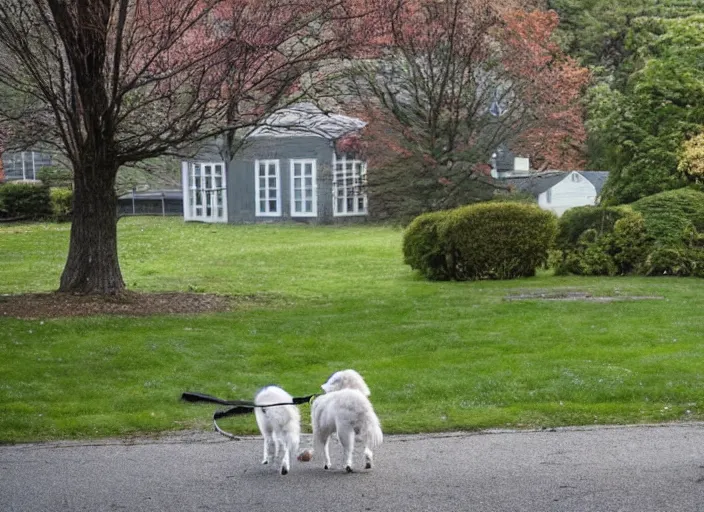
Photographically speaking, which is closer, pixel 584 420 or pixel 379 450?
pixel 379 450

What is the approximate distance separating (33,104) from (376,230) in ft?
69.2

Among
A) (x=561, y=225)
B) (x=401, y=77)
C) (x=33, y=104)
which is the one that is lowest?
(x=561, y=225)

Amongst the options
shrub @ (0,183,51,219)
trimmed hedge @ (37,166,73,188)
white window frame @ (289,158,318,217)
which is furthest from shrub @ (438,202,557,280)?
shrub @ (0,183,51,219)

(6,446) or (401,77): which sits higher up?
(401,77)

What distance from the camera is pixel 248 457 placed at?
26.1 ft

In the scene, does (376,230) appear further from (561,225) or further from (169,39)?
(169,39)

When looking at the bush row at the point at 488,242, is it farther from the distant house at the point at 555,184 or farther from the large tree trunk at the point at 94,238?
the distant house at the point at 555,184

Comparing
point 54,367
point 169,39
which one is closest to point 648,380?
point 54,367

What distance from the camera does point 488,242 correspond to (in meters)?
20.0

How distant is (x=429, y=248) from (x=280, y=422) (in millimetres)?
13784

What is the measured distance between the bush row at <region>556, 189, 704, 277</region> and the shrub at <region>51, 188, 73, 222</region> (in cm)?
2734

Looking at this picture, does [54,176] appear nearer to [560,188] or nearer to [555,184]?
[555,184]

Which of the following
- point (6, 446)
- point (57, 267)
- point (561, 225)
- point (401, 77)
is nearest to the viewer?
point (6, 446)

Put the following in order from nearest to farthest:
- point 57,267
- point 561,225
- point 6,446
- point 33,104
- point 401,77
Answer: point 6,446 < point 33,104 < point 561,225 < point 57,267 < point 401,77
